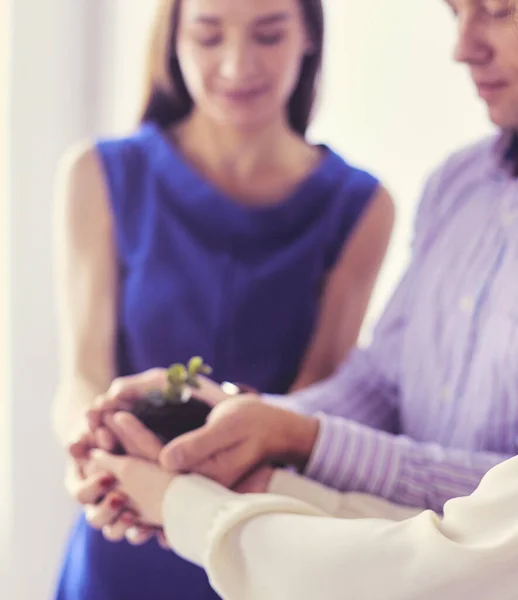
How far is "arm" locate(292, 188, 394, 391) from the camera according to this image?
0.60m

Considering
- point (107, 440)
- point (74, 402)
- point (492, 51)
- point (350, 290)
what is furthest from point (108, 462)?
point (492, 51)

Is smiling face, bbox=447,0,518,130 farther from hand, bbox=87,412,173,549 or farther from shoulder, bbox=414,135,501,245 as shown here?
hand, bbox=87,412,173,549

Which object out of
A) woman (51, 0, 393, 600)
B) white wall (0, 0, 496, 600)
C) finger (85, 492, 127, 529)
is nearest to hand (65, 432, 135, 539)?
finger (85, 492, 127, 529)

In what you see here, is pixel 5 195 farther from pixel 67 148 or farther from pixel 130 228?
pixel 130 228

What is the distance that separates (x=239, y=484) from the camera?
457 mm

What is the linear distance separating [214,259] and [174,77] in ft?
0.51

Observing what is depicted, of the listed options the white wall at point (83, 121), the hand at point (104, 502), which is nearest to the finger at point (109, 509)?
the hand at point (104, 502)

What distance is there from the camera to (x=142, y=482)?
1.49ft

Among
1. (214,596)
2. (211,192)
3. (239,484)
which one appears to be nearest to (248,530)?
(239,484)

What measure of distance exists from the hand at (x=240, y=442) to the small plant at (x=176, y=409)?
0.01 metres

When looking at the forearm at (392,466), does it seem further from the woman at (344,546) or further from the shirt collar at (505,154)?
the shirt collar at (505,154)

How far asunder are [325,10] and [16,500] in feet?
1.94

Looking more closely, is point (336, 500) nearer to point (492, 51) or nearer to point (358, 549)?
point (358, 549)

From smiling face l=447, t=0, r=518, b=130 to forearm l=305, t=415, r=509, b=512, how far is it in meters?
0.21
